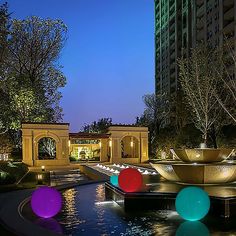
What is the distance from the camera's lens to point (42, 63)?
35.2 m

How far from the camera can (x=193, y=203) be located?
21.7 feet

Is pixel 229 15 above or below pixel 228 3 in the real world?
below

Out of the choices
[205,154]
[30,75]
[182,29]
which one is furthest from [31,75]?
[182,29]

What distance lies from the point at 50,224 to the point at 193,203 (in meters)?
2.68

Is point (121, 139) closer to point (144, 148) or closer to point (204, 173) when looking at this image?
point (144, 148)

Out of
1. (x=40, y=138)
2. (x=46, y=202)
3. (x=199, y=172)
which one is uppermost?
(x=40, y=138)

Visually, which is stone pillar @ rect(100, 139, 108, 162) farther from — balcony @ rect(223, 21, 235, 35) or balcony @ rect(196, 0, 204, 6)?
balcony @ rect(196, 0, 204, 6)

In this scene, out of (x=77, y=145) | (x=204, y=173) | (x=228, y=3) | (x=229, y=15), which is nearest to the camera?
(x=204, y=173)

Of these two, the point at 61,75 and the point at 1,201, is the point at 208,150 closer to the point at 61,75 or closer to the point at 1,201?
the point at 1,201

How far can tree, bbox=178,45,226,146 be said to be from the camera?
2964 centimetres

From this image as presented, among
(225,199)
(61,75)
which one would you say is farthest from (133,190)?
(61,75)

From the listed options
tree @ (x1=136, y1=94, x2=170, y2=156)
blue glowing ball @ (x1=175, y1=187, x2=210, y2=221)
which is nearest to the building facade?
tree @ (x1=136, y1=94, x2=170, y2=156)

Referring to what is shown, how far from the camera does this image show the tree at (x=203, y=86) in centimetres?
2964

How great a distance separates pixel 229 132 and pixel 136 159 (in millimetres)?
8995
